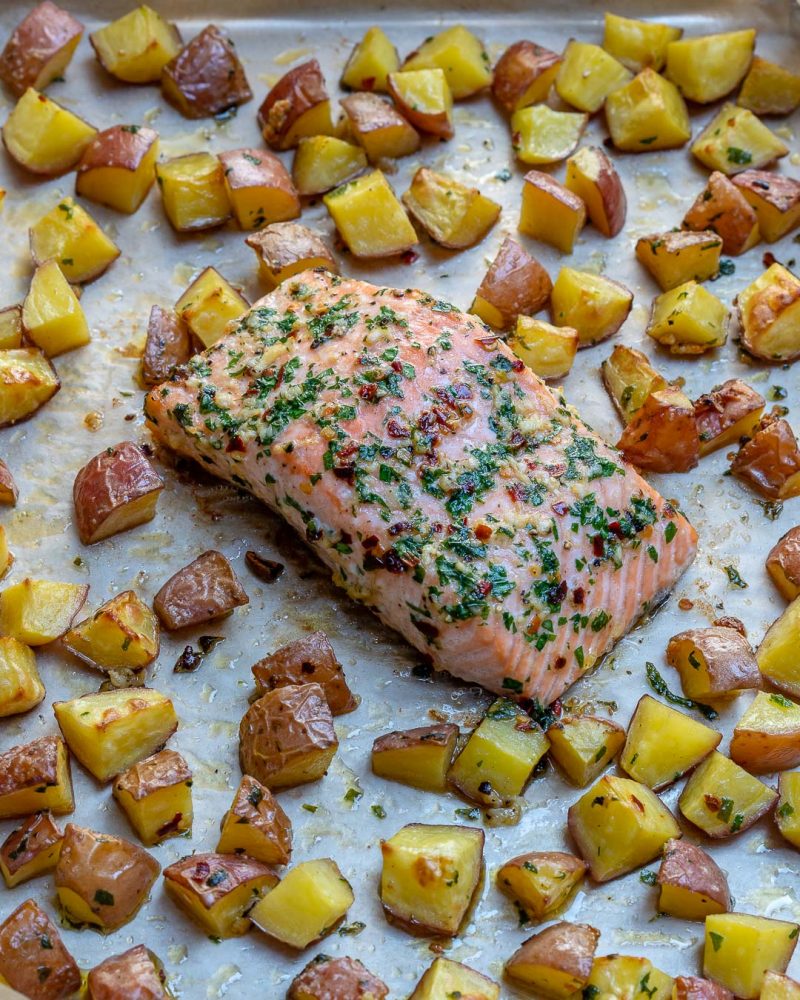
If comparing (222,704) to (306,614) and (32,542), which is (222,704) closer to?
(306,614)

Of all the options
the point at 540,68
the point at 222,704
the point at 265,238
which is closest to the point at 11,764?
the point at 222,704

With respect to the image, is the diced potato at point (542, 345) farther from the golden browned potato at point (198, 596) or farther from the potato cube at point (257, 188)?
the golden browned potato at point (198, 596)

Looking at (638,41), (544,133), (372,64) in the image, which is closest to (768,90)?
(638,41)

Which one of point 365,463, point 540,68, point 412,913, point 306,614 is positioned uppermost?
point 540,68

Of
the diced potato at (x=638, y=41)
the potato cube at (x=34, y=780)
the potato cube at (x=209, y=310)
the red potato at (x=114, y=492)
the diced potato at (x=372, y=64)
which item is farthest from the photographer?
the diced potato at (x=638, y=41)

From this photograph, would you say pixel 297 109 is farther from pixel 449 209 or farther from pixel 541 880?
pixel 541 880

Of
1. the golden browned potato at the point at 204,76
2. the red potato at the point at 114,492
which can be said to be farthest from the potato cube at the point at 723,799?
the golden browned potato at the point at 204,76
